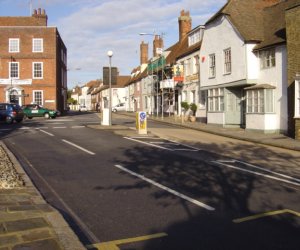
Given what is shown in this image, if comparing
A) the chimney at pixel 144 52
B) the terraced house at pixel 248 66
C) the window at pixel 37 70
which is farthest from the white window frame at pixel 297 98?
the chimney at pixel 144 52

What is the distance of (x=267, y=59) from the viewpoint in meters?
25.1

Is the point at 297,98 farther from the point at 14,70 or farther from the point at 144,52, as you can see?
the point at 144,52

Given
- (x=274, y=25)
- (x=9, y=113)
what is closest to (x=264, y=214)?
(x=274, y=25)

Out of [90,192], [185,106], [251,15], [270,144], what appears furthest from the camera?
[185,106]

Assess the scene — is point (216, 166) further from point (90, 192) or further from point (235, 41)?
point (235, 41)

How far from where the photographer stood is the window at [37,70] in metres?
52.6

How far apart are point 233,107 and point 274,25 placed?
5824mm

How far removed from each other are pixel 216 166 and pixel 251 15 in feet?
60.0

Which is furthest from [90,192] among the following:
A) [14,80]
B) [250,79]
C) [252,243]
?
[14,80]

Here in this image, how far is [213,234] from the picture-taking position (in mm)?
6324

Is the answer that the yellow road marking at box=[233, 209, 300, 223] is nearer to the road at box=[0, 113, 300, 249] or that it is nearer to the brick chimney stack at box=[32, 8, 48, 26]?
the road at box=[0, 113, 300, 249]

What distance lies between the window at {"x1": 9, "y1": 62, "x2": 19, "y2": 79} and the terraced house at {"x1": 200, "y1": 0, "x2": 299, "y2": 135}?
27407mm

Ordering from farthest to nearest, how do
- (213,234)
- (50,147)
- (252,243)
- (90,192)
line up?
(50,147) → (90,192) → (213,234) → (252,243)

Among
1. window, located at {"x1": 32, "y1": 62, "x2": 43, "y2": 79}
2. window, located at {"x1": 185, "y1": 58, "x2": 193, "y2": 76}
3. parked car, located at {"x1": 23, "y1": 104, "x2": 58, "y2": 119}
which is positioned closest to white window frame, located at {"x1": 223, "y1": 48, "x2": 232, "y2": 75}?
window, located at {"x1": 185, "y1": 58, "x2": 193, "y2": 76}
